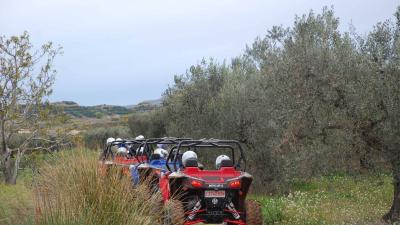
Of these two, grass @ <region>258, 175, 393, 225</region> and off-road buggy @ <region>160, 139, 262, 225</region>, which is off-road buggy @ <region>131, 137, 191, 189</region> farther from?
grass @ <region>258, 175, 393, 225</region>

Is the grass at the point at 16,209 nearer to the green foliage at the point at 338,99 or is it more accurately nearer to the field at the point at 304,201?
the field at the point at 304,201

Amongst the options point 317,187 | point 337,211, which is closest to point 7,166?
point 317,187

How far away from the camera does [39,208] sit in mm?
5680

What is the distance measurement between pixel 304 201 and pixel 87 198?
7338 millimetres

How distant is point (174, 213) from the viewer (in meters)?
8.42

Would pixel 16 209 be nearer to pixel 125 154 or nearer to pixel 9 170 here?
pixel 125 154

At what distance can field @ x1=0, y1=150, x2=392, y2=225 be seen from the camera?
20.0 feet

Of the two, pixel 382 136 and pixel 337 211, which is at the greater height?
pixel 382 136

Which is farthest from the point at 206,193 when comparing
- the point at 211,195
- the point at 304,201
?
the point at 304,201

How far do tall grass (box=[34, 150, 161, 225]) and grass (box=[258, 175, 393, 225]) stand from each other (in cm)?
377

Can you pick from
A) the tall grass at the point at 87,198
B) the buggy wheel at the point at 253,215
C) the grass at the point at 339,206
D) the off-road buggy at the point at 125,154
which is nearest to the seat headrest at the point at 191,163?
the buggy wheel at the point at 253,215

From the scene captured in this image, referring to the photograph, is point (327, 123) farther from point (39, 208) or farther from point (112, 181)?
point (39, 208)

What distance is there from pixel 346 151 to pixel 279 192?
8327 millimetres

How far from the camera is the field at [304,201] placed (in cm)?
610
